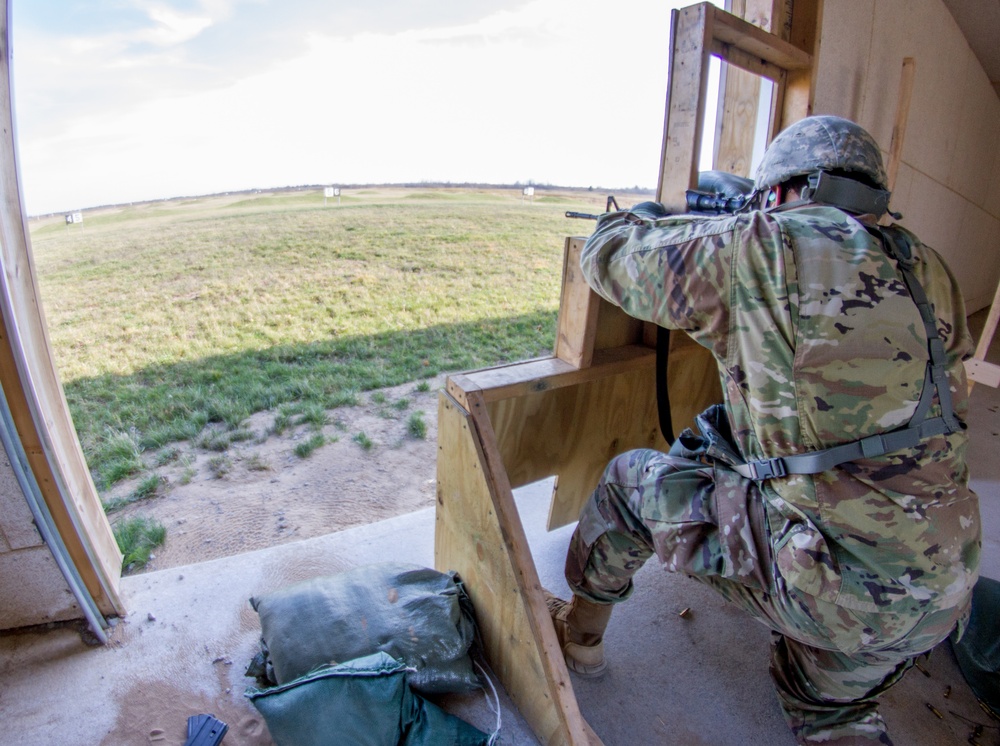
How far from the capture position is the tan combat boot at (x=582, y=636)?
1716mm

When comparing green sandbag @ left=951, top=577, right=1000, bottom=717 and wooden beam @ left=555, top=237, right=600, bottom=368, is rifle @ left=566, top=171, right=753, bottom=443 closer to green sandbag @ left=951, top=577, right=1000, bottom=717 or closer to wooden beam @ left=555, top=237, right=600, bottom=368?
wooden beam @ left=555, top=237, right=600, bottom=368

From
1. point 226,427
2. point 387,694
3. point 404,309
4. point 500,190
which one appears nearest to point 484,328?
point 404,309

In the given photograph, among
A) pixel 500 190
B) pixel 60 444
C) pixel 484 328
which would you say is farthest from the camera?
pixel 500 190

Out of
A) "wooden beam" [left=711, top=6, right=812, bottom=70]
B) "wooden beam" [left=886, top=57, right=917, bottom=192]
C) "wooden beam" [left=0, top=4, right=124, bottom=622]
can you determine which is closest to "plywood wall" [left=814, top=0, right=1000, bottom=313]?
"wooden beam" [left=886, top=57, right=917, bottom=192]

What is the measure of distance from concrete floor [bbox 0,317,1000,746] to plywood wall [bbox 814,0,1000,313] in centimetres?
209

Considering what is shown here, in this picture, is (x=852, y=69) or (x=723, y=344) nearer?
(x=723, y=344)

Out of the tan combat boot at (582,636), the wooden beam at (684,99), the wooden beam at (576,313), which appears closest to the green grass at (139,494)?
the tan combat boot at (582,636)

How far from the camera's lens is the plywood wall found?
101 inches

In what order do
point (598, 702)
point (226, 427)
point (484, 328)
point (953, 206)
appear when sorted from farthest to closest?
point (484, 328) < point (953, 206) < point (226, 427) < point (598, 702)

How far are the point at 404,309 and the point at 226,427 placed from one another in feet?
9.19

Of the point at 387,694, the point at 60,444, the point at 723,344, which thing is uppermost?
the point at 723,344

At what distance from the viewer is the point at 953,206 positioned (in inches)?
206

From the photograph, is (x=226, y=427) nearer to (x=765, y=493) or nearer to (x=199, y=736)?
(x=199, y=736)

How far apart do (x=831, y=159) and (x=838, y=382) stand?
0.53 meters
